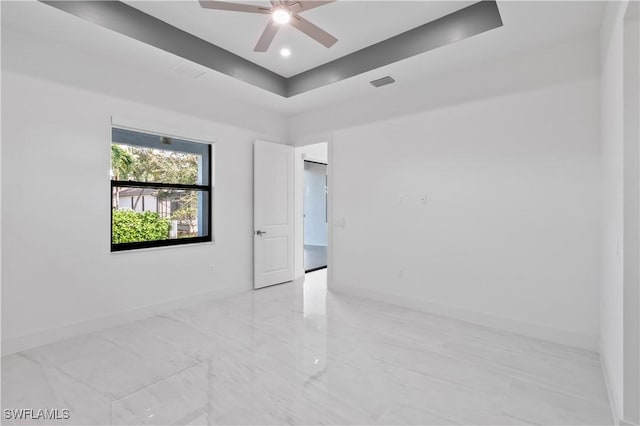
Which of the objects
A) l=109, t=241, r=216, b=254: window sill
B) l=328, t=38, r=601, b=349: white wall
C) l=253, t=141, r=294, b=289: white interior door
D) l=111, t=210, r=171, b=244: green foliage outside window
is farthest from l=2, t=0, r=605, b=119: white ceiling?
l=109, t=241, r=216, b=254: window sill

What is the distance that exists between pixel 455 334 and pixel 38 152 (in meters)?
4.22

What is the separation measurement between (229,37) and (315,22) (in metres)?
0.94

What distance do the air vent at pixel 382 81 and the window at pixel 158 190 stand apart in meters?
2.31

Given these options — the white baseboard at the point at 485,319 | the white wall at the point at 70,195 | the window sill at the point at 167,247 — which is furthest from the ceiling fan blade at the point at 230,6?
the white baseboard at the point at 485,319

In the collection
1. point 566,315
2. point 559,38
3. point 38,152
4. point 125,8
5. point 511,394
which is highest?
point 125,8

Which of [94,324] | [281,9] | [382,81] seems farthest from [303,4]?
[94,324]

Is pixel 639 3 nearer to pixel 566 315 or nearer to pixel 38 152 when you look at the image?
pixel 566 315

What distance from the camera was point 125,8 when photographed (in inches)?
111

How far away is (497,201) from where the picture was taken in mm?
3266

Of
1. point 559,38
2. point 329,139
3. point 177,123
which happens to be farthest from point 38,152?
point 559,38

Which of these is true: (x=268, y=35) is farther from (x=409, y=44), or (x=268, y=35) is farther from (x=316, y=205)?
(x=316, y=205)

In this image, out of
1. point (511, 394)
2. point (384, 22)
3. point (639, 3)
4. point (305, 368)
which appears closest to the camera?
point (639, 3)

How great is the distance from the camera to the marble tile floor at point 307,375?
1919 millimetres

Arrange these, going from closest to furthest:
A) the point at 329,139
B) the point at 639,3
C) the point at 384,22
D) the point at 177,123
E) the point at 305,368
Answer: the point at 639,3, the point at 305,368, the point at 384,22, the point at 177,123, the point at 329,139
